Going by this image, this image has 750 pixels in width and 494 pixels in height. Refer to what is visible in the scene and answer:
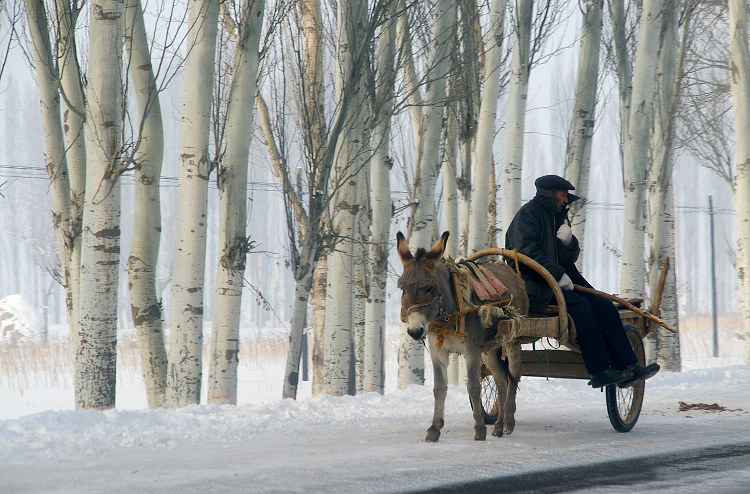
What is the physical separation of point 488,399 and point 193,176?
485cm

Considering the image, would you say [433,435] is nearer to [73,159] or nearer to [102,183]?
[102,183]

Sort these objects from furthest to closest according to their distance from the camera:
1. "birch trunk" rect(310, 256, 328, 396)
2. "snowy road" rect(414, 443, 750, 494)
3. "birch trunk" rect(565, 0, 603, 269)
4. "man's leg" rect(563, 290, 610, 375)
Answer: "birch trunk" rect(310, 256, 328, 396), "birch trunk" rect(565, 0, 603, 269), "man's leg" rect(563, 290, 610, 375), "snowy road" rect(414, 443, 750, 494)

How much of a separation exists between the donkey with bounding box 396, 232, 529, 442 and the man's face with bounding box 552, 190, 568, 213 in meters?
0.79

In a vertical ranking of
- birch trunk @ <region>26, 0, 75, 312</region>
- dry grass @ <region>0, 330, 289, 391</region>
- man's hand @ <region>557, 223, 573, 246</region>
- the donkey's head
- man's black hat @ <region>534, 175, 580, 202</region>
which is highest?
birch trunk @ <region>26, 0, 75, 312</region>

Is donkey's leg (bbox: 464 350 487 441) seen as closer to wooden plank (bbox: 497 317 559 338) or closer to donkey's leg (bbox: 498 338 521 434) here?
wooden plank (bbox: 497 317 559 338)

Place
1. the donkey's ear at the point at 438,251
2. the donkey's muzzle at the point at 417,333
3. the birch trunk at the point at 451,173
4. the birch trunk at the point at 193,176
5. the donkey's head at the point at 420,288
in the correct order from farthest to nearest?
the birch trunk at the point at 451,173 → the birch trunk at the point at 193,176 → the donkey's ear at the point at 438,251 → the donkey's head at the point at 420,288 → the donkey's muzzle at the point at 417,333

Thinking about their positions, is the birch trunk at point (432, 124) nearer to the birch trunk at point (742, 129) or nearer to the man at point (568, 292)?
the man at point (568, 292)

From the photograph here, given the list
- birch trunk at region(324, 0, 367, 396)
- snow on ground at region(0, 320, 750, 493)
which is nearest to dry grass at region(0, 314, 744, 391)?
birch trunk at region(324, 0, 367, 396)

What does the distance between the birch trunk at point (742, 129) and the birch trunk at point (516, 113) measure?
16.3ft

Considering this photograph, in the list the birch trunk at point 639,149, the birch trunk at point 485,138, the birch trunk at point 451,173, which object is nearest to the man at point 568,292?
the birch trunk at point 639,149

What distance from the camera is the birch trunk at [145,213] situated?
11727 millimetres

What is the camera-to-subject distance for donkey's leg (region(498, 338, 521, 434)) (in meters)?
7.24

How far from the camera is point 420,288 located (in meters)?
6.29

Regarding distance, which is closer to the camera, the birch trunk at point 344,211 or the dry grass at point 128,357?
the birch trunk at point 344,211
